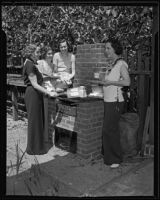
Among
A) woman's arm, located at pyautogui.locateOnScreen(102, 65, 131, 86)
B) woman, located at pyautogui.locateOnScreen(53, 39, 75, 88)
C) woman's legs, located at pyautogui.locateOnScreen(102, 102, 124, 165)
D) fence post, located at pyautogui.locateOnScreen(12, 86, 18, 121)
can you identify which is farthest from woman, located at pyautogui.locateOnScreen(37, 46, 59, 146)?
fence post, located at pyautogui.locateOnScreen(12, 86, 18, 121)

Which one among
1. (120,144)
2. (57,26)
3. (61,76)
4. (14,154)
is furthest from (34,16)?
(120,144)

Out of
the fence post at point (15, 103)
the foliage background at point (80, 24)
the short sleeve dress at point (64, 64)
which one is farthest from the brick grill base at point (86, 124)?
the fence post at point (15, 103)

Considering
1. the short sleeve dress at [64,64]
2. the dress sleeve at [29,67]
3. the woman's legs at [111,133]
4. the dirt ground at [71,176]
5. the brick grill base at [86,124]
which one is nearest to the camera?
the dirt ground at [71,176]

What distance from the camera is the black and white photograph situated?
4.20 metres

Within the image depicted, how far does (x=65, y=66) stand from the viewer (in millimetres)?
6102

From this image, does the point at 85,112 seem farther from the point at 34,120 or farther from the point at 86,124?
the point at 34,120

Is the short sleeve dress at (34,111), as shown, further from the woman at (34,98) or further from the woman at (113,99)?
the woman at (113,99)

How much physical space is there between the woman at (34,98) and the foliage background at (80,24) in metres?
1.54

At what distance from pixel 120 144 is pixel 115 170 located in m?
0.56

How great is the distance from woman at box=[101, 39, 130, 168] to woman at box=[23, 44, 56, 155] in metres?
1.03

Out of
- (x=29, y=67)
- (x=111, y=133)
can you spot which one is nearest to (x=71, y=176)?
(x=111, y=133)

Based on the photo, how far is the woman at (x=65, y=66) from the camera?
5988 mm

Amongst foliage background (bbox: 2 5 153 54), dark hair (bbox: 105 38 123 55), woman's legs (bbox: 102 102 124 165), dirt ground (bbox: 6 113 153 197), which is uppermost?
foliage background (bbox: 2 5 153 54)

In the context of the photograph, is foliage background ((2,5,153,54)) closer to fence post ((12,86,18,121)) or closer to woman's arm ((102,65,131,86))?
woman's arm ((102,65,131,86))
